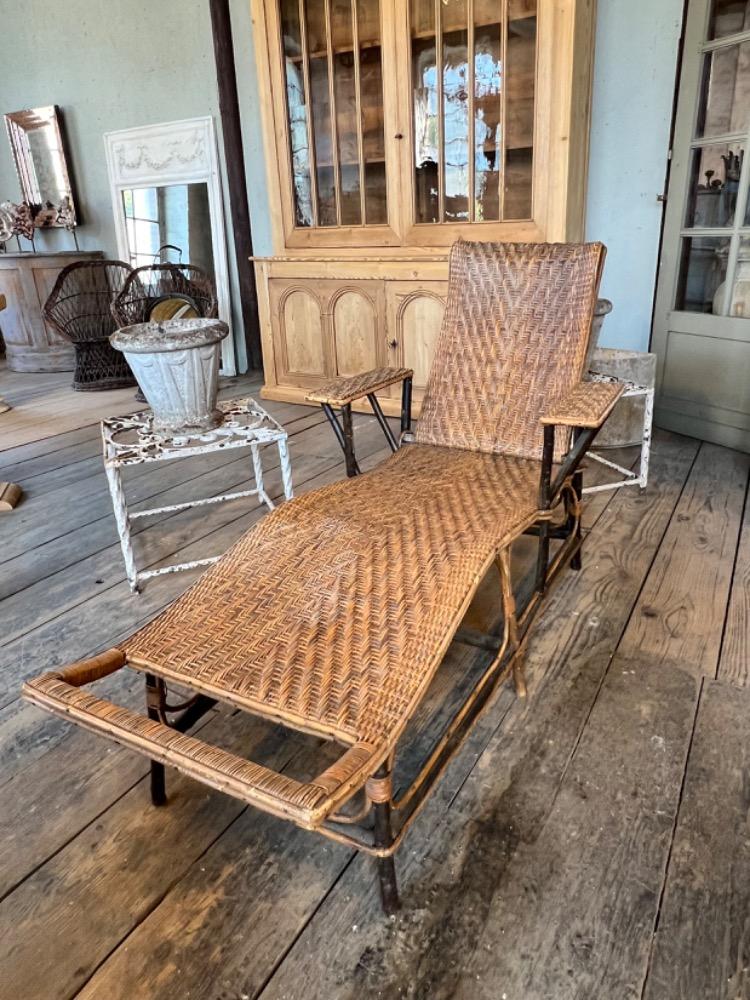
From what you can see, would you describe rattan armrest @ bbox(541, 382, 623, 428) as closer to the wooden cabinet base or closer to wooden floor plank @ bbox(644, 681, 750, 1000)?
wooden floor plank @ bbox(644, 681, 750, 1000)

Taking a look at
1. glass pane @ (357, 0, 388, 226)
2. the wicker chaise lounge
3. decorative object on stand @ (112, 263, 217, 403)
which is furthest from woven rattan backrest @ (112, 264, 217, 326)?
the wicker chaise lounge

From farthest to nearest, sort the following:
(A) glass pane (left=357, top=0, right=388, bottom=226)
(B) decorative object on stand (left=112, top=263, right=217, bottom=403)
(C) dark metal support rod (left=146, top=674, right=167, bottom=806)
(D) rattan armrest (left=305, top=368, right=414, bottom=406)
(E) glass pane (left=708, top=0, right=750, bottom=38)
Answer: (B) decorative object on stand (left=112, top=263, right=217, bottom=403) → (A) glass pane (left=357, top=0, right=388, bottom=226) → (E) glass pane (left=708, top=0, right=750, bottom=38) → (D) rattan armrest (left=305, top=368, right=414, bottom=406) → (C) dark metal support rod (left=146, top=674, right=167, bottom=806)

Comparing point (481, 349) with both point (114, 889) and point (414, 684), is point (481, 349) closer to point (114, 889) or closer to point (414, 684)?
point (414, 684)

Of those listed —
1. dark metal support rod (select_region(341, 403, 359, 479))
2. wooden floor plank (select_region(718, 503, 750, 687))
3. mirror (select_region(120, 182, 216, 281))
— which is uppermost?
mirror (select_region(120, 182, 216, 281))

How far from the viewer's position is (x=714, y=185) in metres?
2.76

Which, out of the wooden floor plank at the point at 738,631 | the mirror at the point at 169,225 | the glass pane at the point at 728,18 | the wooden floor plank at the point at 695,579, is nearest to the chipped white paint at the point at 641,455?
the wooden floor plank at the point at 695,579

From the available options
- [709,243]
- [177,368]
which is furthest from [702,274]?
[177,368]

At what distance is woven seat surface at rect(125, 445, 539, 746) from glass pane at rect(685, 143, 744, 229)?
1.82 meters

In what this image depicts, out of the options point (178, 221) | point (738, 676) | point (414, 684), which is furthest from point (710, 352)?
point (178, 221)

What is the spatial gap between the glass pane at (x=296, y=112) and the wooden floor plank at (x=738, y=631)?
105 inches

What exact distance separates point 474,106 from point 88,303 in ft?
9.18

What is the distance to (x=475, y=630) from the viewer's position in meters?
1.65

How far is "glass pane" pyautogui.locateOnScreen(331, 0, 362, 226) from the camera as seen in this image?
319 cm

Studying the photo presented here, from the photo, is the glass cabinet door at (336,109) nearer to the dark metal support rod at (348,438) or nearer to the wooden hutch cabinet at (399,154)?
the wooden hutch cabinet at (399,154)
